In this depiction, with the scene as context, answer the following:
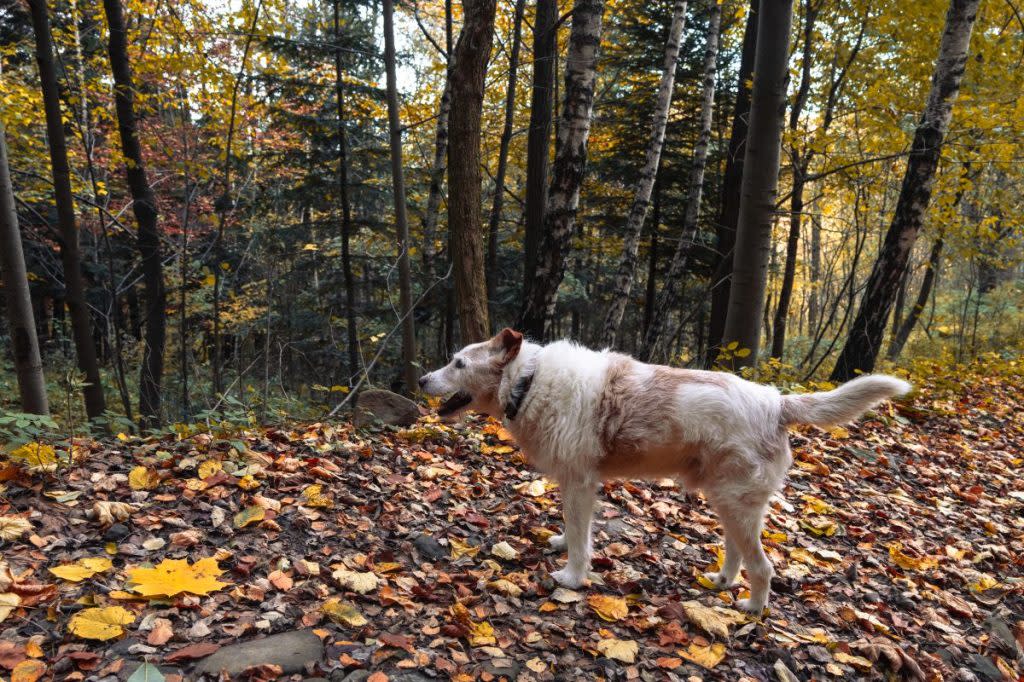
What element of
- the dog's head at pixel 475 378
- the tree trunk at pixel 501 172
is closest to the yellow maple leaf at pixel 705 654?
the dog's head at pixel 475 378

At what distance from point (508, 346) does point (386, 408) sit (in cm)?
286

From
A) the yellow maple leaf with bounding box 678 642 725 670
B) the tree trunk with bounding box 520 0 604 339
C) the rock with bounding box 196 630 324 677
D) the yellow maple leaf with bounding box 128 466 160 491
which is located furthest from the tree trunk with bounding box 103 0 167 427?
the yellow maple leaf with bounding box 678 642 725 670

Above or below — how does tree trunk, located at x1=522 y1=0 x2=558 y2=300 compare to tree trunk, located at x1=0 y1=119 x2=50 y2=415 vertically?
above

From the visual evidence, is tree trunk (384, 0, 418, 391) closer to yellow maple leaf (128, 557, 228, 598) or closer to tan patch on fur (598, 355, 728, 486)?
tan patch on fur (598, 355, 728, 486)

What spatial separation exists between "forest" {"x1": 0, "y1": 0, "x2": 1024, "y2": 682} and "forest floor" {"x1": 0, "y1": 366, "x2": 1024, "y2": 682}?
0.09ft

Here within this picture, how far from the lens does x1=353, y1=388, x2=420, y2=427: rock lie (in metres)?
6.51

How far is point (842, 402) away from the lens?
360 centimetres

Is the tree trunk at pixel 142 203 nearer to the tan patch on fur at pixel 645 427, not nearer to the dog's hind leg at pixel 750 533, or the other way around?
the tan patch on fur at pixel 645 427

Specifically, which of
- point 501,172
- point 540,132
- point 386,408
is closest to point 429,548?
point 386,408

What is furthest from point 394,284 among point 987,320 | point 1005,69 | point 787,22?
point 987,320

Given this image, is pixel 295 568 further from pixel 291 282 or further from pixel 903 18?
pixel 291 282

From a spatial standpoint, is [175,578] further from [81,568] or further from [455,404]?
[455,404]

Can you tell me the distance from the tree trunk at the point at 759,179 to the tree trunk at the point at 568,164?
8.82 ft

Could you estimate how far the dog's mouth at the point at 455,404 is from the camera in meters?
4.41
